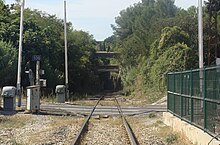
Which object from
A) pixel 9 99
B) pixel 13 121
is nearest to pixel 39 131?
pixel 13 121

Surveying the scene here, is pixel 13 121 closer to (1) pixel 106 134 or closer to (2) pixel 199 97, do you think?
(1) pixel 106 134

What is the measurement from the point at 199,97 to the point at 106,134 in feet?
15.4

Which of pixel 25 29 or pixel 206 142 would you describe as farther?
pixel 25 29

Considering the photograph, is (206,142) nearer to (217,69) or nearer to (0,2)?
(217,69)

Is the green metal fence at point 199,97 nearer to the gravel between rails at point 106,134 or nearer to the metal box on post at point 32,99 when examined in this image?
the gravel between rails at point 106,134

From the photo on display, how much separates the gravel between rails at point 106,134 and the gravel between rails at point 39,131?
546 mm

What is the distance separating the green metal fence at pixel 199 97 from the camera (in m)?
12.4

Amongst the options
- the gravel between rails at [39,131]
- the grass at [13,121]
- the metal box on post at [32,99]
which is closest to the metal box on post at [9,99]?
the metal box on post at [32,99]

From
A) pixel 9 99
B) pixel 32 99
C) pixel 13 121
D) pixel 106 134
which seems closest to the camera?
pixel 106 134

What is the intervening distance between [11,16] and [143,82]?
20.0 meters

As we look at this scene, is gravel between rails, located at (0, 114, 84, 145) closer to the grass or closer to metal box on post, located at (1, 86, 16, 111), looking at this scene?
the grass

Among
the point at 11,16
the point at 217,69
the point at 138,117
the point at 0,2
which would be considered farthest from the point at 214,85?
the point at 0,2

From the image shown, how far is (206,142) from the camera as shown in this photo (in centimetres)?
1254

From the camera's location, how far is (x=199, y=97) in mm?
14453
